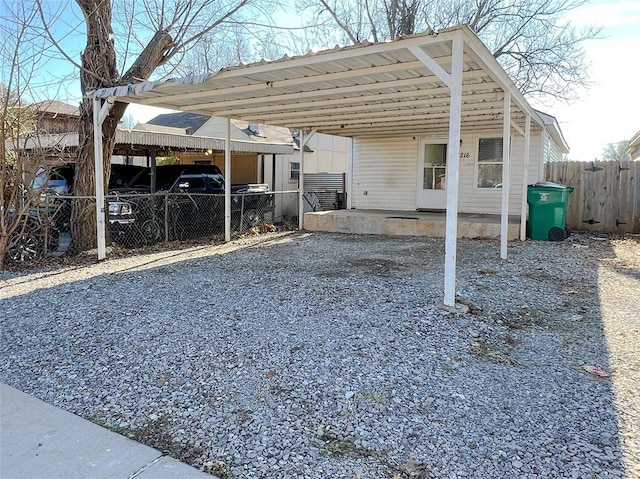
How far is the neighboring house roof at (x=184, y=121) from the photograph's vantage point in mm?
19862

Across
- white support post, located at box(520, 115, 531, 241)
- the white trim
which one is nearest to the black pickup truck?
the white trim

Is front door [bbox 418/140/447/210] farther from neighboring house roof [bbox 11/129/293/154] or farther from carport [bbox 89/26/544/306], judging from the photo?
neighboring house roof [bbox 11/129/293/154]

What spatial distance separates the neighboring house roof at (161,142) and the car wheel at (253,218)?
2.58 meters

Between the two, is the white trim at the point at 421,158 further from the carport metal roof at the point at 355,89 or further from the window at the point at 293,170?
the window at the point at 293,170

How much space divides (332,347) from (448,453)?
1469 mm

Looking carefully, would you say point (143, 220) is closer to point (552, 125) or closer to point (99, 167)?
point (99, 167)

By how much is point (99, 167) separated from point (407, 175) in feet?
26.5

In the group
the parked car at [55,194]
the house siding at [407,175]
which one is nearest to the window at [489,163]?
the house siding at [407,175]

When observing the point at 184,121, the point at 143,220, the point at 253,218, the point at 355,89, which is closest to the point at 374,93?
the point at 355,89

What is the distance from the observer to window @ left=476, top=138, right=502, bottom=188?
1169 cm

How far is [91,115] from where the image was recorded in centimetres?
790

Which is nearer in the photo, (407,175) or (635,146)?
(407,175)

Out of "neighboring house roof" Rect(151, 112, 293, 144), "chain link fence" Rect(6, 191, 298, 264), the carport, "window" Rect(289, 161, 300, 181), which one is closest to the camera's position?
the carport

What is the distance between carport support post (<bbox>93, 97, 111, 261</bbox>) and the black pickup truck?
50 centimetres
